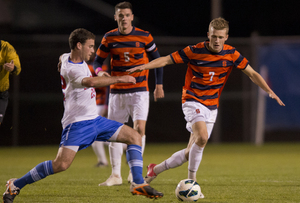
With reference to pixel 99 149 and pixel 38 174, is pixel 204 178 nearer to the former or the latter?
pixel 99 149

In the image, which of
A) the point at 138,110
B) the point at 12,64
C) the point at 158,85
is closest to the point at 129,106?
the point at 138,110

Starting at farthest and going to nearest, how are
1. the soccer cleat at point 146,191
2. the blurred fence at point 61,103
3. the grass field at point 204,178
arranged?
the blurred fence at point 61,103 < the grass field at point 204,178 < the soccer cleat at point 146,191

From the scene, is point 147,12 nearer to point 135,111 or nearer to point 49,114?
point 49,114

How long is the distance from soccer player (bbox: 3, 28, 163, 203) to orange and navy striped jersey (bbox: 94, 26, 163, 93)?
5.33 ft

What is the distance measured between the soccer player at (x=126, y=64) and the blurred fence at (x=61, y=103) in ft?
23.2

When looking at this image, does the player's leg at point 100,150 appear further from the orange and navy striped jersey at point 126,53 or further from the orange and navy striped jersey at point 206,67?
the orange and navy striped jersey at point 206,67

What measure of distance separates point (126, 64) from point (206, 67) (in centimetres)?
135

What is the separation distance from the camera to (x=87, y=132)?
496 cm

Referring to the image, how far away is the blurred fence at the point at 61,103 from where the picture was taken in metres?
13.7

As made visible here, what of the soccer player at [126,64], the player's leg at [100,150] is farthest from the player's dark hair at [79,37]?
the player's leg at [100,150]

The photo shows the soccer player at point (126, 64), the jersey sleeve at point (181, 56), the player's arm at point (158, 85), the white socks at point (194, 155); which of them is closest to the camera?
the white socks at point (194, 155)

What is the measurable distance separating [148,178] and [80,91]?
169 centimetres

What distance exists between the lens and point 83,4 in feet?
66.4

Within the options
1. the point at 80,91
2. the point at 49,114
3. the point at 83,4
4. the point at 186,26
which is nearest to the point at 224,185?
the point at 80,91
